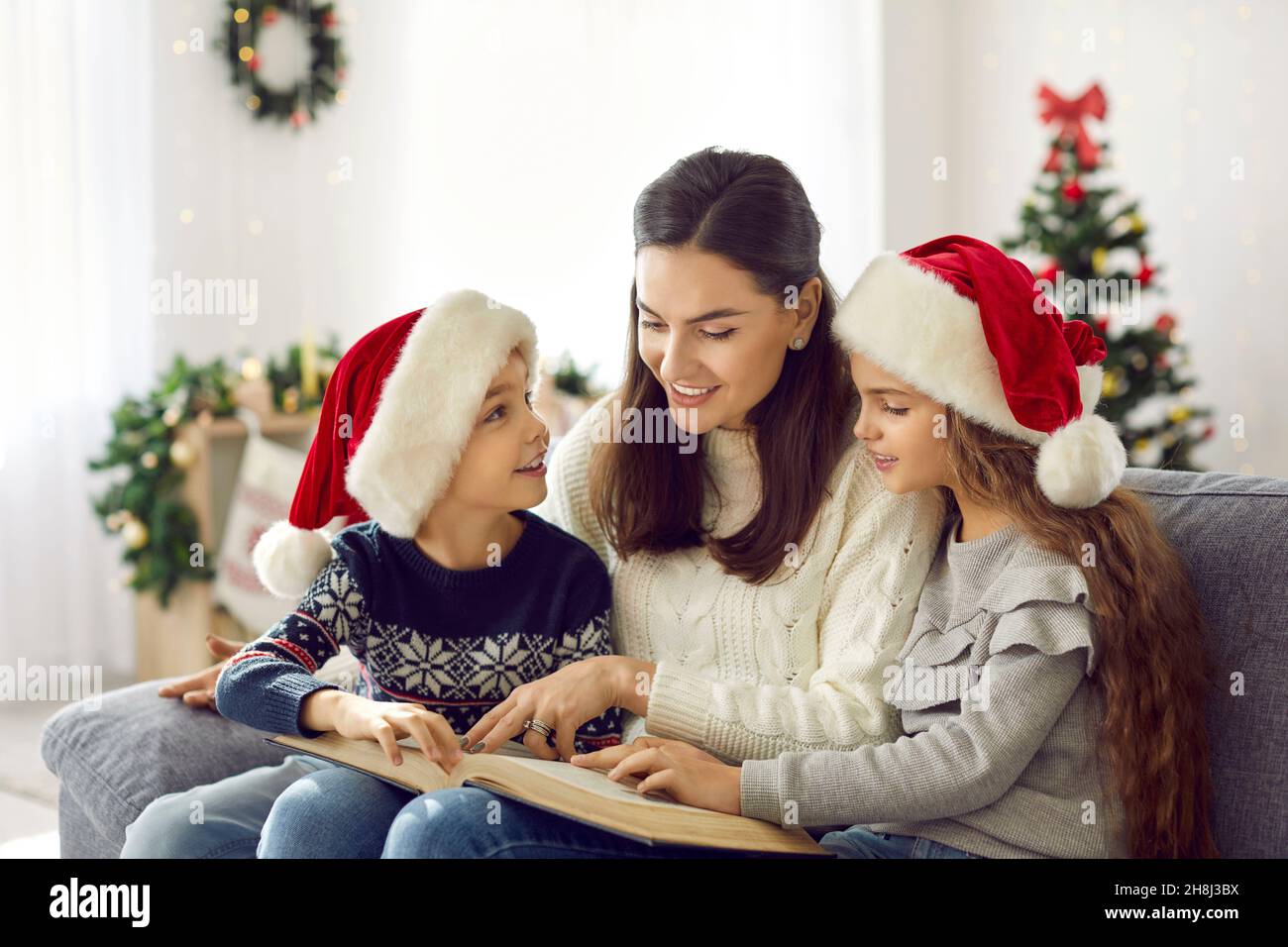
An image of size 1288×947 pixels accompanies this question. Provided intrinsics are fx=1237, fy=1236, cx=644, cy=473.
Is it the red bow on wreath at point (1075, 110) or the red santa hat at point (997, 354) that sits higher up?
the red bow on wreath at point (1075, 110)

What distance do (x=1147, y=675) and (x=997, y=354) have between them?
1.24ft

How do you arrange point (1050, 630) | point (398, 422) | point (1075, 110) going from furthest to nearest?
point (1075, 110)
point (398, 422)
point (1050, 630)

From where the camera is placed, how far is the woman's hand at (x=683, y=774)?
1.29 metres

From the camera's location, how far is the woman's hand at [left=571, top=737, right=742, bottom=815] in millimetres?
1286

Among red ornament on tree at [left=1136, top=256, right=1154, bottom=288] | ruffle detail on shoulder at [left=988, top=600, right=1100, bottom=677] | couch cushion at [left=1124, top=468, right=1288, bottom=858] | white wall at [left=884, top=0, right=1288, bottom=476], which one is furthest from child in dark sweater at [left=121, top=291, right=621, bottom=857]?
white wall at [left=884, top=0, right=1288, bottom=476]

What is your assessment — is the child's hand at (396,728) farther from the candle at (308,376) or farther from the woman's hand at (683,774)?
the candle at (308,376)

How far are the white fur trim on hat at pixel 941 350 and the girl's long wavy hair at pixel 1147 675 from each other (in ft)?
0.46

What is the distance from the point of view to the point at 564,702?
1.42m

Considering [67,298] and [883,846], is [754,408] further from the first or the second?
[67,298]

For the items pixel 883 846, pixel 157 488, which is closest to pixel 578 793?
pixel 883 846

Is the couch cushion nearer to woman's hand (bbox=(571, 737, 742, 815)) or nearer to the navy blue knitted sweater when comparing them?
woman's hand (bbox=(571, 737, 742, 815))

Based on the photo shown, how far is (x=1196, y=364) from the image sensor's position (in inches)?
176

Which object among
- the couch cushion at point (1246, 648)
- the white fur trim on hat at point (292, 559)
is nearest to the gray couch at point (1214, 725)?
the couch cushion at point (1246, 648)
